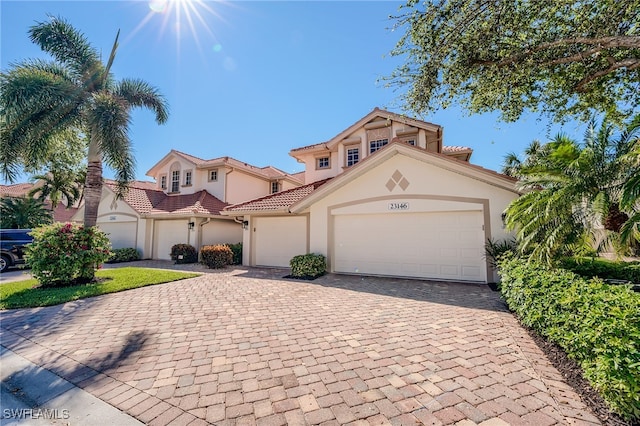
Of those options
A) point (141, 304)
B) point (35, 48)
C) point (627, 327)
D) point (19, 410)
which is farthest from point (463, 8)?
point (35, 48)

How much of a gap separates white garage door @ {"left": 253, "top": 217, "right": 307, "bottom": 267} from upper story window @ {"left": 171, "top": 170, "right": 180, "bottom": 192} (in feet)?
30.4

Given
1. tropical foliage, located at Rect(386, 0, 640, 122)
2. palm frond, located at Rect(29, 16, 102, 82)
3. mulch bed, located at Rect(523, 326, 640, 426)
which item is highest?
palm frond, located at Rect(29, 16, 102, 82)

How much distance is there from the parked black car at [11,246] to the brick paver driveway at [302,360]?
1029cm

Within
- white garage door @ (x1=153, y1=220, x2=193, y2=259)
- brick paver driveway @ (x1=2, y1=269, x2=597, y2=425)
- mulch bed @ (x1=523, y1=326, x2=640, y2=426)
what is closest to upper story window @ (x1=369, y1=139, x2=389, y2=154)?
brick paver driveway @ (x1=2, y1=269, x2=597, y2=425)

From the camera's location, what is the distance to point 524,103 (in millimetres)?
7840

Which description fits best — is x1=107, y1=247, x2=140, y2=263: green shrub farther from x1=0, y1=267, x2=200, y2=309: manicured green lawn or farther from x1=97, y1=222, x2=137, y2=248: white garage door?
x1=0, y1=267, x2=200, y2=309: manicured green lawn

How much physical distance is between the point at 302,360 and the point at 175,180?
65.2 ft

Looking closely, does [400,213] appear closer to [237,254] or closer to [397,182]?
[397,182]

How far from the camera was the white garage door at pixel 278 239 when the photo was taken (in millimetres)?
13359

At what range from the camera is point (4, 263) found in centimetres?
1285

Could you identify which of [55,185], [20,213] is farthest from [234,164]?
A: [55,185]

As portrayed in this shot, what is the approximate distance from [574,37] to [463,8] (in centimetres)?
266

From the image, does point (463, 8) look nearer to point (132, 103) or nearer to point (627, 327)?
point (627, 327)

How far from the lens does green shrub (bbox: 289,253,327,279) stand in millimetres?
10734
